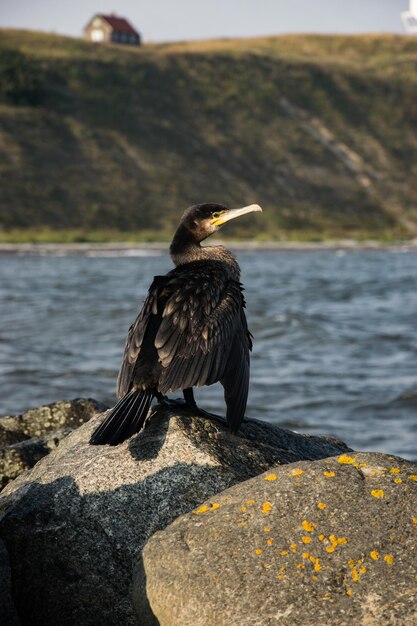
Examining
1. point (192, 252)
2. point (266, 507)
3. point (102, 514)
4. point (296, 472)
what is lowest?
point (102, 514)

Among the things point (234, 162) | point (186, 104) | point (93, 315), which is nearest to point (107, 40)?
point (186, 104)

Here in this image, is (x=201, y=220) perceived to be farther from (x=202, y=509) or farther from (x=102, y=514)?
(x=202, y=509)

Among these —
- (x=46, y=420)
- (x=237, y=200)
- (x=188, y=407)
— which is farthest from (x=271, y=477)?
(x=237, y=200)

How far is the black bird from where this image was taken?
5613 mm

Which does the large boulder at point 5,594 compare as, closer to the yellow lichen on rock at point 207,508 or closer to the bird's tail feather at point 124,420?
the bird's tail feather at point 124,420

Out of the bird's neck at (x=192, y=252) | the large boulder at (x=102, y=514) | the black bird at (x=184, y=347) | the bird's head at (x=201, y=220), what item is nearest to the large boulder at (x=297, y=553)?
the large boulder at (x=102, y=514)

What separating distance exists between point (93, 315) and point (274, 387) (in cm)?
1117

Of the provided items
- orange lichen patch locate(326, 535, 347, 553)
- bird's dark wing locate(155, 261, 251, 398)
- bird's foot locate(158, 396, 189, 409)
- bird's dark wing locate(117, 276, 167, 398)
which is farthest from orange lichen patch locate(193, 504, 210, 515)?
bird's foot locate(158, 396, 189, 409)

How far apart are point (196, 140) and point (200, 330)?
285 feet

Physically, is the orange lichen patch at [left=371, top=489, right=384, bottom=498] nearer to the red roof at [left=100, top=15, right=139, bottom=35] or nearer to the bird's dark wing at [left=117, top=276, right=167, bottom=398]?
the bird's dark wing at [left=117, top=276, right=167, bottom=398]

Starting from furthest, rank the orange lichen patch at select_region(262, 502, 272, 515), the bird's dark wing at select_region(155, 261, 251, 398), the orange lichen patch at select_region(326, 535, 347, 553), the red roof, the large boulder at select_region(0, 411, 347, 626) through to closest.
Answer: the red roof < the bird's dark wing at select_region(155, 261, 251, 398) < the large boulder at select_region(0, 411, 347, 626) < the orange lichen patch at select_region(262, 502, 272, 515) < the orange lichen patch at select_region(326, 535, 347, 553)

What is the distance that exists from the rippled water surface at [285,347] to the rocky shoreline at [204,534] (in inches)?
216

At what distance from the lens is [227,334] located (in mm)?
6000

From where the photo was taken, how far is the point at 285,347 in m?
19.6
